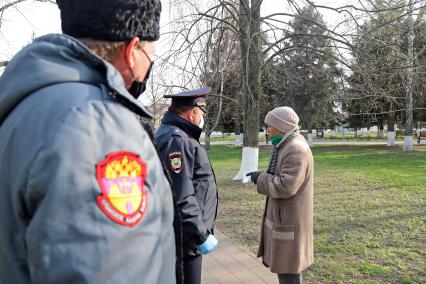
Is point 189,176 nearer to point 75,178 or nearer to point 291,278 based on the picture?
point 291,278

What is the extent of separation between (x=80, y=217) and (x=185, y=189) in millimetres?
1886

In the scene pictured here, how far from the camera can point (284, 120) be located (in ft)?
11.6

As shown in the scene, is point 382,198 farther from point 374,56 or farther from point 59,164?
point 59,164

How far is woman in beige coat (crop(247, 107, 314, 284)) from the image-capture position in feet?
11.0

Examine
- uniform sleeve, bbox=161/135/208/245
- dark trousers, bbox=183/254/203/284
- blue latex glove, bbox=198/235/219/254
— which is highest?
uniform sleeve, bbox=161/135/208/245

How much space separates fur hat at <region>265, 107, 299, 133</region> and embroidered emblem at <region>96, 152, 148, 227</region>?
2.65 metres

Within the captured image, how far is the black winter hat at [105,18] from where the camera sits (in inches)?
45.9

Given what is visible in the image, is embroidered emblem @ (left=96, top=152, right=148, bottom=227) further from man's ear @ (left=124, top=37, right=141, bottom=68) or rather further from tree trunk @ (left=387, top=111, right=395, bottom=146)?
tree trunk @ (left=387, top=111, right=395, bottom=146)

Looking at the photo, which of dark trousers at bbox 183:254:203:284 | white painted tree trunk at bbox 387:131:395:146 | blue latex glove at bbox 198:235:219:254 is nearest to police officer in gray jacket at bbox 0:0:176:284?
blue latex glove at bbox 198:235:219:254

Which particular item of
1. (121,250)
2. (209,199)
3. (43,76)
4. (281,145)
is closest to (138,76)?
(43,76)

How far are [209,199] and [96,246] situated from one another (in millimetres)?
2276

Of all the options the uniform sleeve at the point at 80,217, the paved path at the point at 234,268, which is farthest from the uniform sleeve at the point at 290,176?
the uniform sleeve at the point at 80,217

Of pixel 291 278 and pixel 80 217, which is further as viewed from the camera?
pixel 291 278

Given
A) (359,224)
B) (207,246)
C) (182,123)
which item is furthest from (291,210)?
(359,224)
